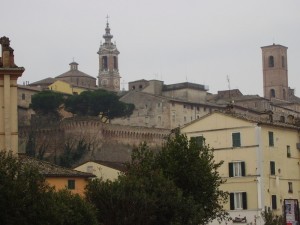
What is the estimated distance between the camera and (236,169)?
47.4 meters

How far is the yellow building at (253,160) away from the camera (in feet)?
152

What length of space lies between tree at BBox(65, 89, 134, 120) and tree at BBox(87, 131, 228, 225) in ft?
231

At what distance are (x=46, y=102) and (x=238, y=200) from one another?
65.5 m

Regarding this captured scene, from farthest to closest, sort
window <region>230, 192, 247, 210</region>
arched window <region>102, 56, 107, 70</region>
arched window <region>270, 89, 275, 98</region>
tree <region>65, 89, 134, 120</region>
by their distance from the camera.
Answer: arched window <region>102, 56, 107, 70</region> → arched window <region>270, 89, 275, 98</region> → tree <region>65, 89, 134, 120</region> → window <region>230, 192, 247, 210</region>

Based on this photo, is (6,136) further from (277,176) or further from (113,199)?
(277,176)

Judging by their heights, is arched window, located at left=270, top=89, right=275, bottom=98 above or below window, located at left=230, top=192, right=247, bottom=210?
above

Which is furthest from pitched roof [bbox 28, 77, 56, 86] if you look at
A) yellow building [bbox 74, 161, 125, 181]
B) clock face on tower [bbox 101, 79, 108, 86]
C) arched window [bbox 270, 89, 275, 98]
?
yellow building [bbox 74, 161, 125, 181]

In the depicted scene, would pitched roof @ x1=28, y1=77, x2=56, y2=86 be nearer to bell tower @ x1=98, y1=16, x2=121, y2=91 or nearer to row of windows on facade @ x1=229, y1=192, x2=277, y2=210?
bell tower @ x1=98, y1=16, x2=121, y2=91

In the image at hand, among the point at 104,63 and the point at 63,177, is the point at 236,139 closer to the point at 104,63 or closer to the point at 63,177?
the point at 63,177

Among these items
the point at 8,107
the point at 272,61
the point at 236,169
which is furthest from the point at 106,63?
the point at 8,107

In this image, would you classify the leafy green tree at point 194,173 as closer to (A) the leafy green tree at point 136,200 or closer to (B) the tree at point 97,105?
(A) the leafy green tree at point 136,200

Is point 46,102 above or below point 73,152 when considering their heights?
above

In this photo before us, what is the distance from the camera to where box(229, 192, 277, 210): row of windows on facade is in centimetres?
4649

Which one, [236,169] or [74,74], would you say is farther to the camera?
[74,74]
